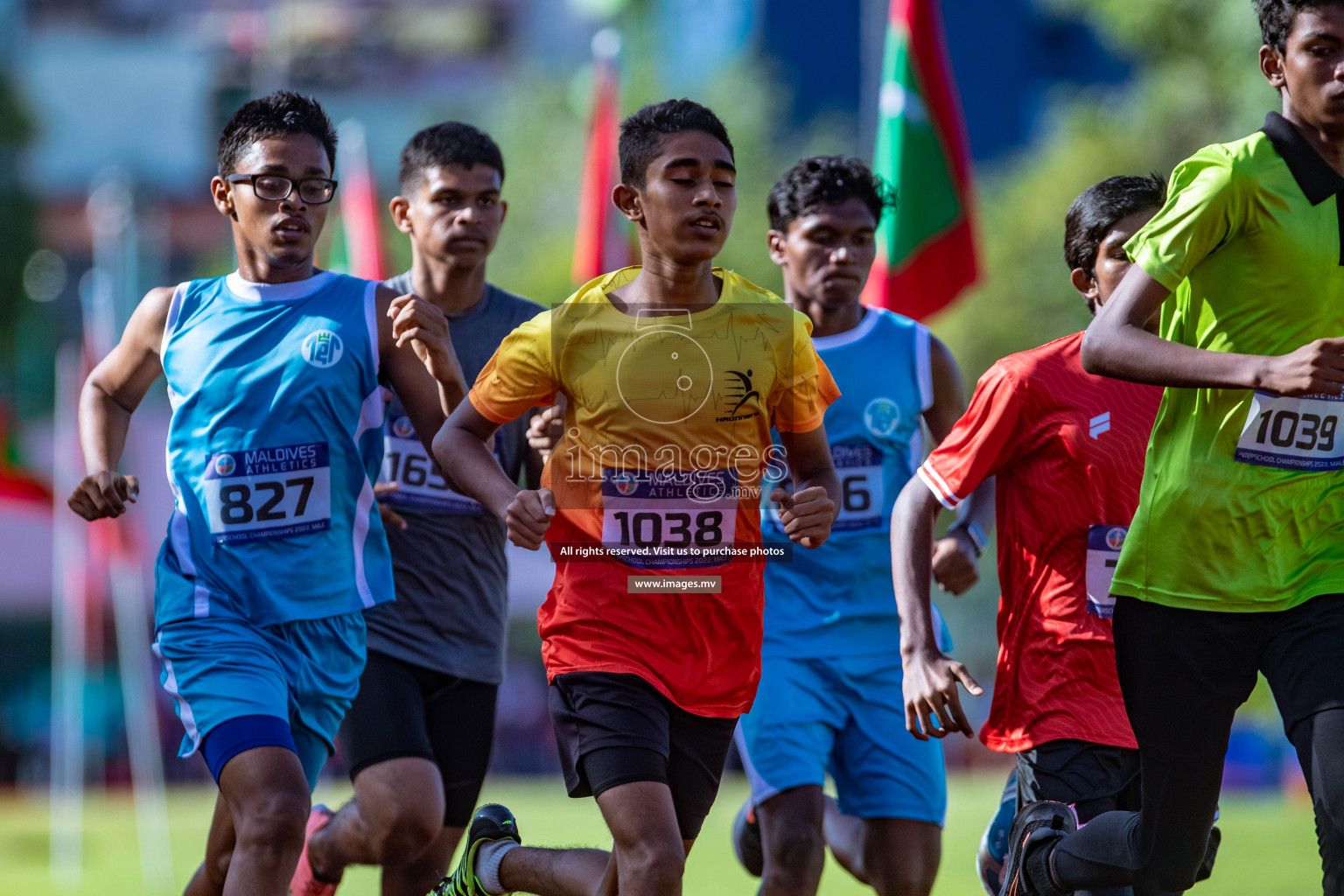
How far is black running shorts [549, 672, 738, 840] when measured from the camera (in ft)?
14.9

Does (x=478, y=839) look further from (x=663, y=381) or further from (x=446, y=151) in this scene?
(x=446, y=151)

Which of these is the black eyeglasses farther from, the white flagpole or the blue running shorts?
the white flagpole

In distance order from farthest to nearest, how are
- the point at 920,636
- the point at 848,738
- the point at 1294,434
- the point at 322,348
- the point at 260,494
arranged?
1. the point at 848,738
2. the point at 322,348
3. the point at 260,494
4. the point at 920,636
5. the point at 1294,434

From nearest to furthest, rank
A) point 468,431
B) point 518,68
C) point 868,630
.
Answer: point 468,431
point 868,630
point 518,68

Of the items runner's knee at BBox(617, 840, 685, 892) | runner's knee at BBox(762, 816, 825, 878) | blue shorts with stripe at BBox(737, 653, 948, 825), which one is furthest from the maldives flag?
runner's knee at BBox(617, 840, 685, 892)

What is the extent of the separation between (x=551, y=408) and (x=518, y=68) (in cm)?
6188

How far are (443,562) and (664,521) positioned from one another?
1.75m

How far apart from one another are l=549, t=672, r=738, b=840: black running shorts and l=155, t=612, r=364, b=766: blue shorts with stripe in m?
0.78

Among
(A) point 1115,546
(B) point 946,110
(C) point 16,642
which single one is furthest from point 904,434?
(C) point 16,642

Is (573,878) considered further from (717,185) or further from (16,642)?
(16,642)

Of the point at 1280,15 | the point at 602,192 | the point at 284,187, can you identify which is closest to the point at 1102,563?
the point at 1280,15

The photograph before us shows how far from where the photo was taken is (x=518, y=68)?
6525 centimetres

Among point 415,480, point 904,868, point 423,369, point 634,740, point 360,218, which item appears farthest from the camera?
point 360,218

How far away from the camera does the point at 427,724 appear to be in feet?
20.6
